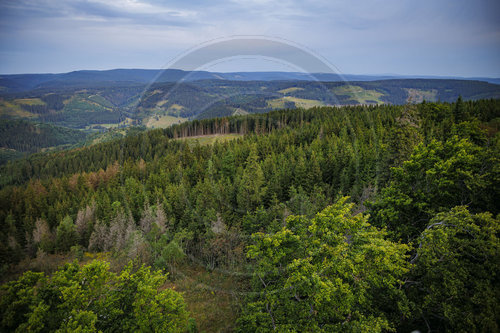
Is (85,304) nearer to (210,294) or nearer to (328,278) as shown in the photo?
(328,278)

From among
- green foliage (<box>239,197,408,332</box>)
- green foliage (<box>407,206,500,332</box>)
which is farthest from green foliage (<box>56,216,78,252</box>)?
green foliage (<box>407,206,500,332</box>)

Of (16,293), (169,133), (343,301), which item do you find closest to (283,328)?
(343,301)

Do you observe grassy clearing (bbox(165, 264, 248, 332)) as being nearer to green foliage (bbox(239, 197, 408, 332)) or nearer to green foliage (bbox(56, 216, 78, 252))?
green foliage (bbox(239, 197, 408, 332))

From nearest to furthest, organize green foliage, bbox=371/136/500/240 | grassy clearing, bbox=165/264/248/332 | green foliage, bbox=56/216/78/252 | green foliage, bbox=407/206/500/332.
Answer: green foliage, bbox=407/206/500/332, green foliage, bbox=371/136/500/240, grassy clearing, bbox=165/264/248/332, green foliage, bbox=56/216/78/252

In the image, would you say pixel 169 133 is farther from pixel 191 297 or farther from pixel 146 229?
pixel 191 297

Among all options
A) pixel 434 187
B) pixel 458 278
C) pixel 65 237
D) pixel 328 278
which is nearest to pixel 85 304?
pixel 328 278
